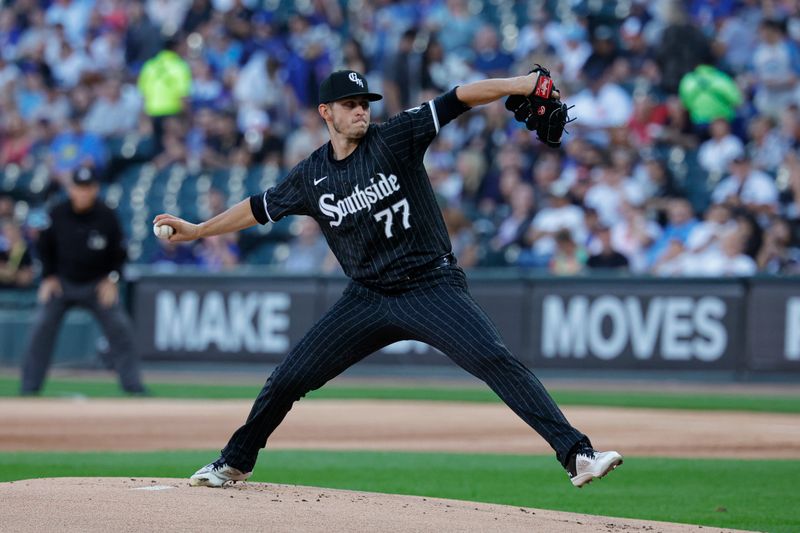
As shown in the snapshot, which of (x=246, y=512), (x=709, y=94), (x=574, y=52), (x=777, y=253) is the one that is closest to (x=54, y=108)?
(x=574, y=52)

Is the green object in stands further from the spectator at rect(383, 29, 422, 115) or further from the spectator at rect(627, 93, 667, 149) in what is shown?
the spectator at rect(383, 29, 422, 115)

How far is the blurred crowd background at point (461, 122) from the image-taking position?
16.8 metres

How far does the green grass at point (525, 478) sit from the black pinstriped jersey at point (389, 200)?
166 centimetres

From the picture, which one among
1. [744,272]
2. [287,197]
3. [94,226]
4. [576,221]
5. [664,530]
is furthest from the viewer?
[576,221]

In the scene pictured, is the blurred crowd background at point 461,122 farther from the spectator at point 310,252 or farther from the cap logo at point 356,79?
the cap logo at point 356,79

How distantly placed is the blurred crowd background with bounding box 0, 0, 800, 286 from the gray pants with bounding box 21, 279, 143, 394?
175 inches

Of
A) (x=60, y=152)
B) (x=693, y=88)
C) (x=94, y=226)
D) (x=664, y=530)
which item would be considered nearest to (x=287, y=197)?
(x=664, y=530)

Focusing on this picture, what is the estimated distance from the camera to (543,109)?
20.4 ft

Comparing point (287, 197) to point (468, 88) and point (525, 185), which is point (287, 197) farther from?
point (525, 185)

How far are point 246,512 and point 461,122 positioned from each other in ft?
46.8

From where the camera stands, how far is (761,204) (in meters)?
15.9

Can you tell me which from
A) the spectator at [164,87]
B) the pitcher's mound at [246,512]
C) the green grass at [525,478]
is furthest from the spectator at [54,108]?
the pitcher's mound at [246,512]

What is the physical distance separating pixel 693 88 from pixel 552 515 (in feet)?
39.7

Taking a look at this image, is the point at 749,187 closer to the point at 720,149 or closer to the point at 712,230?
the point at 712,230
